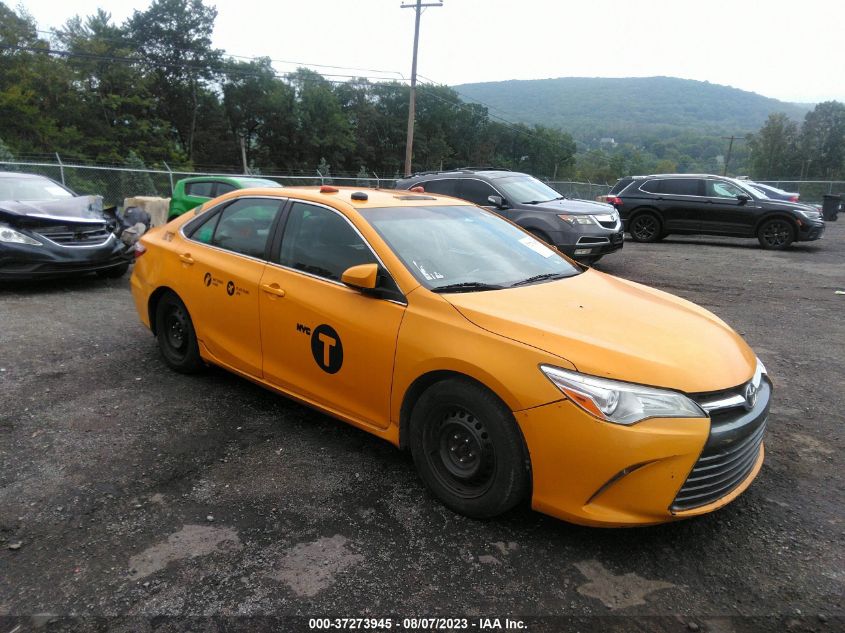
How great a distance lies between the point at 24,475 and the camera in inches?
127

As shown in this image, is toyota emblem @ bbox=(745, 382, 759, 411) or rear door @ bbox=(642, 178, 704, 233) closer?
toyota emblem @ bbox=(745, 382, 759, 411)

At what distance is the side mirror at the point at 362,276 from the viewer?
10.2 ft

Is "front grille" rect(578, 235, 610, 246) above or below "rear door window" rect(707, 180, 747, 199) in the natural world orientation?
below

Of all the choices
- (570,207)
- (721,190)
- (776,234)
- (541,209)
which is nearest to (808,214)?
(776,234)

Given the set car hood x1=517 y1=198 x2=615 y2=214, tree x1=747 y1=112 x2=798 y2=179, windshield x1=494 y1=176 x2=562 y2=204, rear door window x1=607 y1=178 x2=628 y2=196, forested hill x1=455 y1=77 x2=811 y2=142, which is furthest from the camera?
forested hill x1=455 y1=77 x2=811 y2=142

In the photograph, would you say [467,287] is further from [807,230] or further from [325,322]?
[807,230]

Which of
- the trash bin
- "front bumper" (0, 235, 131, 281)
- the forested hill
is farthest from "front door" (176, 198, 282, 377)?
the forested hill

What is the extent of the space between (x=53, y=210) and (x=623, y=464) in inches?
312

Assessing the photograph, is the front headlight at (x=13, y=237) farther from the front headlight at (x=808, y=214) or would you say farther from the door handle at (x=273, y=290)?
the front headlight at (x=808, y=214)

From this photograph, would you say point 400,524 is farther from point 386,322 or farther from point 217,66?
point 217,66

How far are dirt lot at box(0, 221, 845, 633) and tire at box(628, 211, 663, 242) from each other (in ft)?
36.4

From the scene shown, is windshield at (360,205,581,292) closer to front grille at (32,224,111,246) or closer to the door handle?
the door handle

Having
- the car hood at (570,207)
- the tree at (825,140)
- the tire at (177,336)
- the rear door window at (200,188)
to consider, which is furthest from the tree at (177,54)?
the tree at (825,140)

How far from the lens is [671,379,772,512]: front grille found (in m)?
2.50
